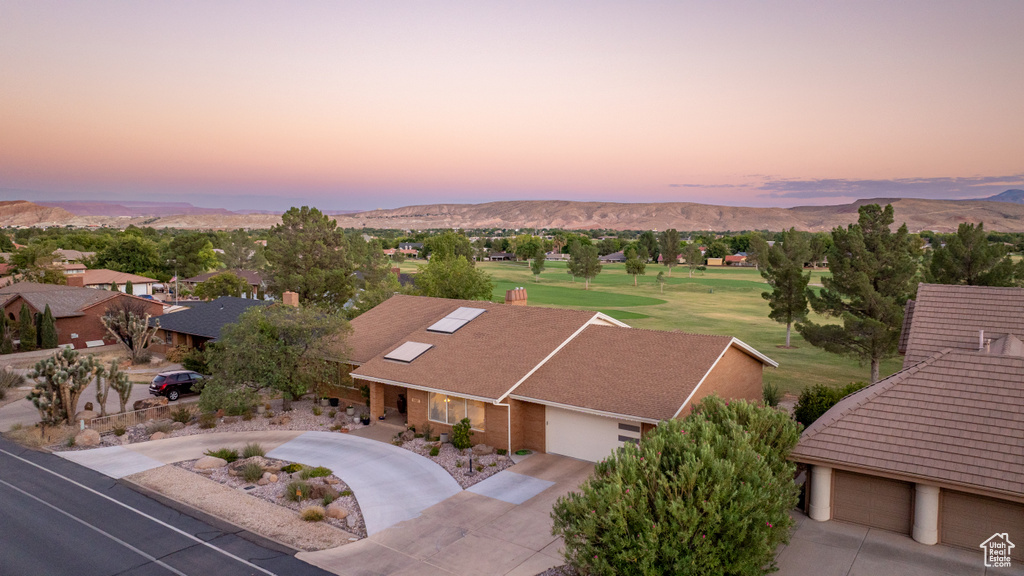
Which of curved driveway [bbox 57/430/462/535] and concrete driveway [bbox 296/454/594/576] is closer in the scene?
concrete driveway [bbox 296/454/594/576]

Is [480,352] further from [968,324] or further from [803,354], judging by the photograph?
[803,354]

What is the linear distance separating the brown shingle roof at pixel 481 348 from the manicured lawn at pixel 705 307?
15767mm

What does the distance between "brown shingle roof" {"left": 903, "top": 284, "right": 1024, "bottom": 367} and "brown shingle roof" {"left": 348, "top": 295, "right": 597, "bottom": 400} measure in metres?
11.9

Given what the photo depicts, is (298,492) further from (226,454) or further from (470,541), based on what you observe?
(470,541)

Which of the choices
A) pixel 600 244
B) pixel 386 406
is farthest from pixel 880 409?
pixel 600 244

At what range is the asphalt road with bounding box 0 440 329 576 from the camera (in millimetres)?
13734

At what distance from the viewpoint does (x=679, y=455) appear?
484 inches

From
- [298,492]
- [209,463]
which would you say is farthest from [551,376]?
[209,463]

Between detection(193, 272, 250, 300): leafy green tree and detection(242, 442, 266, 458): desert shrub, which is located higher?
detection(193, 272, 250, 300): leafy green tree

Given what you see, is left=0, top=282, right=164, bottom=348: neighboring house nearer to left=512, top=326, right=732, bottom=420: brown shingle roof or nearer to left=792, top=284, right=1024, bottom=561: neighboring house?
left=512, top=326, right=732, bottom=420: brown shingle roof

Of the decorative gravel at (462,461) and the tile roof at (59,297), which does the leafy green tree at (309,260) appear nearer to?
the tile roof at (59,297)

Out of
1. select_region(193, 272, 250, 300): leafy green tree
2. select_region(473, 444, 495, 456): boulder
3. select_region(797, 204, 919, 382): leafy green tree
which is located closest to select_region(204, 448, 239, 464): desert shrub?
select_region(473, 444, 495, 456): boulder

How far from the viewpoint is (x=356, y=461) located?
2067 cm

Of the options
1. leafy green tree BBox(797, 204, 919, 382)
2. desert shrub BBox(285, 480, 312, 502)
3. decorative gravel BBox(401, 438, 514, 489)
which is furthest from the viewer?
leafy green tree BBox(797, 204, 919, 382)
